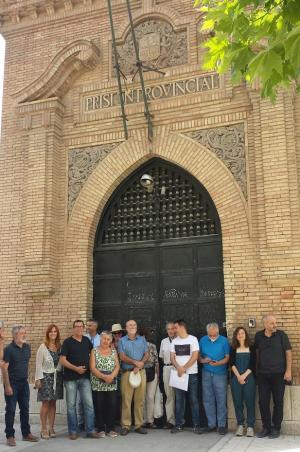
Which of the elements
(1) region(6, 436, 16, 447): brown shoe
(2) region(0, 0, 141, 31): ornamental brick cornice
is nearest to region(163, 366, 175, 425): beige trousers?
(1) region(6, 436, 16, 447): brown shoe

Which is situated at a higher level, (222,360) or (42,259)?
(42,259)

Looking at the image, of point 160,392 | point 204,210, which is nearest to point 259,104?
point 204,210

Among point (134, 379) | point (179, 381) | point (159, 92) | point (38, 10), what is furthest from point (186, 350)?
point (38, 10)

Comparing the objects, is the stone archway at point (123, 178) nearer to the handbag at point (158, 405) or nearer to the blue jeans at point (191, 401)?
the blue jeans at point (191, 401)

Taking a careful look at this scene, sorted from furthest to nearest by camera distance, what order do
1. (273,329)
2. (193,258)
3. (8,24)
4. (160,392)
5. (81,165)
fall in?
1. (8,24)
2. (81,165)
3. (193,258)
4. (160,392)
5. (273,329)

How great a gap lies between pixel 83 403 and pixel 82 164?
14.6ft

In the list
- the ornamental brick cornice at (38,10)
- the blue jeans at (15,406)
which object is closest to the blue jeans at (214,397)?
the blue jeans at (15,406)

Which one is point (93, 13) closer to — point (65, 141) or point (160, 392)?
point (65, 141)

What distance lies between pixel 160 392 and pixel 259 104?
4.85 m

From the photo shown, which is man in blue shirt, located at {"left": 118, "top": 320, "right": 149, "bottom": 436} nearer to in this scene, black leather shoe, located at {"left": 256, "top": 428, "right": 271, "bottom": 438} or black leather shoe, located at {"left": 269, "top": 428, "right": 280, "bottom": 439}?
black leather shoe, located at {"left": 256, "top": 428, "right": 271, "bottom": 438}

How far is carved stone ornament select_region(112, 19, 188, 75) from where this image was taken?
980 centimetres

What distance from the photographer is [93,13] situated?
1048 cm

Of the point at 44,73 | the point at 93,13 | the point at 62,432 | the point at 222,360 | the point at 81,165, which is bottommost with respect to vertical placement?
the point at 62,432

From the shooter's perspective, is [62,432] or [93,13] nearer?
[62,432]
